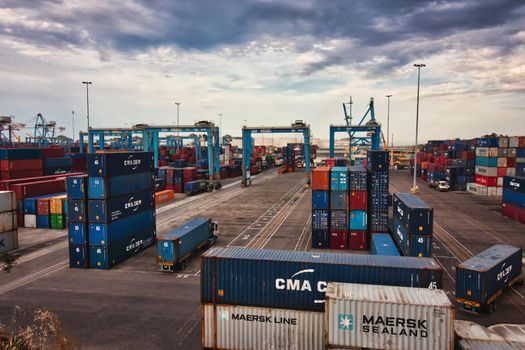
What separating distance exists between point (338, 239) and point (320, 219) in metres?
2.83

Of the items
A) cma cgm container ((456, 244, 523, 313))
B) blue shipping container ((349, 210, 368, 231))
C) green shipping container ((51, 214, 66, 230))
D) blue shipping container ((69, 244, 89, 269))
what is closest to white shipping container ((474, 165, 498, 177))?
blue shipping container ((349, 210, 368, 231))

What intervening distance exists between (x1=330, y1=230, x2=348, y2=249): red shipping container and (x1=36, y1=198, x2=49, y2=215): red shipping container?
3664cm

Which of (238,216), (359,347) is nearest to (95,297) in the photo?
(359,347)

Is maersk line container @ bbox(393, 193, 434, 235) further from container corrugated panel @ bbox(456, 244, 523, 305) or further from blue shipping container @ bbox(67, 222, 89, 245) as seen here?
blue shipping container @ bbox(67, 222, 89, 245)

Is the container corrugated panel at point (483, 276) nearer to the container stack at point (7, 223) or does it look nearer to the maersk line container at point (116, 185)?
the maersk line container at point (116, 185)

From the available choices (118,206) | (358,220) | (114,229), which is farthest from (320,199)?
(114,229)

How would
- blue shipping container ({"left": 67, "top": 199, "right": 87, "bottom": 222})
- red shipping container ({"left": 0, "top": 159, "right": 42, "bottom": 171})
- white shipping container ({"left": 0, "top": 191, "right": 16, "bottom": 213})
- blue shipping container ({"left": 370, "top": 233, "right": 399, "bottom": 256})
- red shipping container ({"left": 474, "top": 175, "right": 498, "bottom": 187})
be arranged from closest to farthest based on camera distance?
blue shipping container ({"left": 370, "top": 233, "right": 399, "bottom": 256}), blue shipping container ({"left": 67, "top": 199, "right": 87, "bottom": 222}), white shipping container ({"left": 0, "top": 191, "right": 16, "bottom": 213}), red shipping container ({"left": 0, "top": 159, "right": 42, "bottom": 171}), red shipping container ({"left": 474, "top": 175, "right": 498, "bottom": 187})

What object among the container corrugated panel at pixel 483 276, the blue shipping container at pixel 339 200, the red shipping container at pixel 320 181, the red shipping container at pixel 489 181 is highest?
the red shipping container at pixel 320 181

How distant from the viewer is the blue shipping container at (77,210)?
33.2 m

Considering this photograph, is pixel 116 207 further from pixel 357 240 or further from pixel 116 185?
pixel 357 240

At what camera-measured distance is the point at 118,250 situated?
34.5m

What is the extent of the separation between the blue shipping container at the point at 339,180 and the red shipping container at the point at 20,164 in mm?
51735

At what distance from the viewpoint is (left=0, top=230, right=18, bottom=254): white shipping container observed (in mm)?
38438

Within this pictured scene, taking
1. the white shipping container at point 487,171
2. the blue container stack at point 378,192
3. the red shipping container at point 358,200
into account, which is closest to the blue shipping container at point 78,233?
the red shipping container at point 358,200
